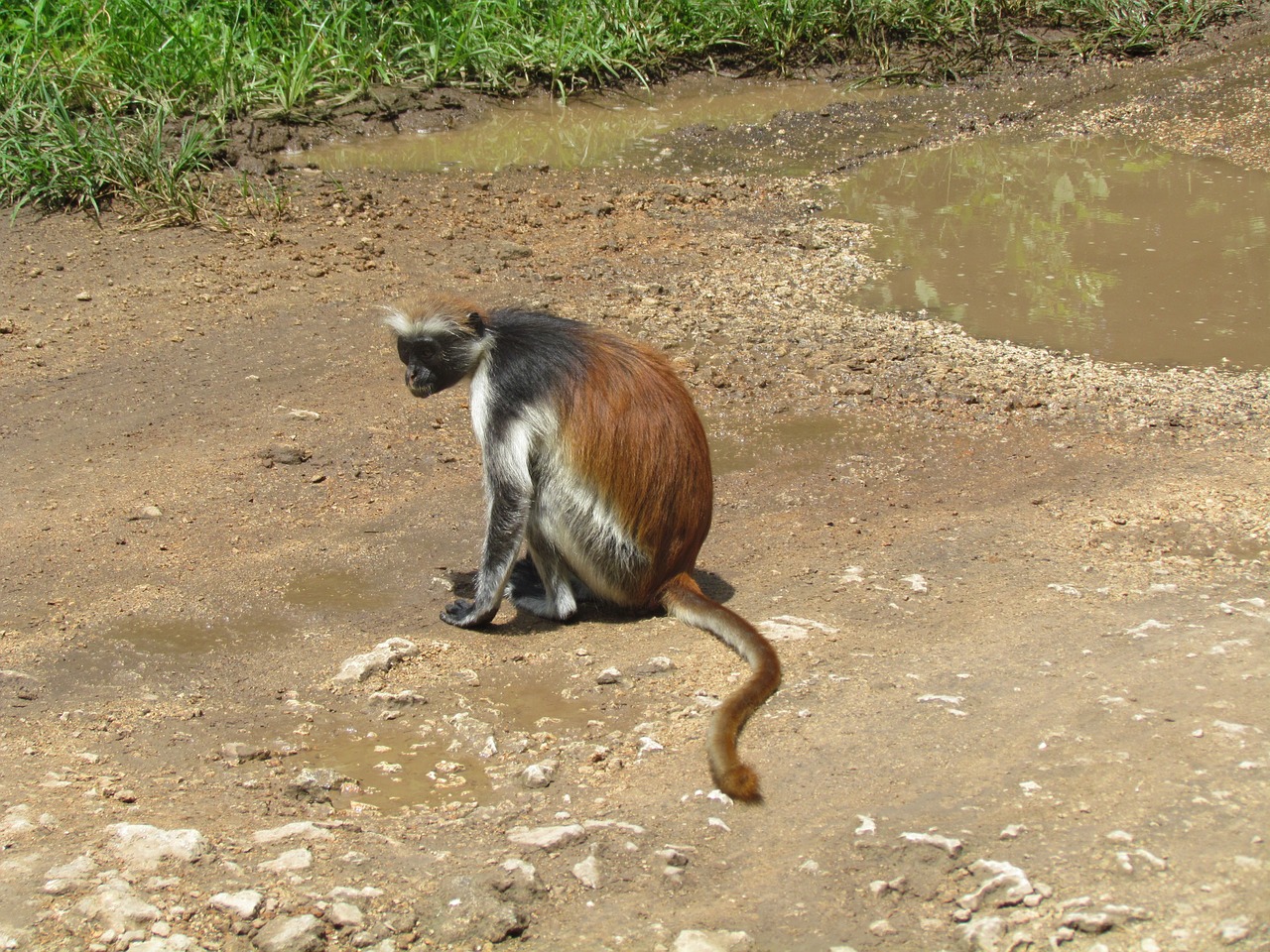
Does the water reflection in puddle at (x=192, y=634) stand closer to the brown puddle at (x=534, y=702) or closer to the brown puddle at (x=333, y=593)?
the brown puddle at (x=333, y=593)

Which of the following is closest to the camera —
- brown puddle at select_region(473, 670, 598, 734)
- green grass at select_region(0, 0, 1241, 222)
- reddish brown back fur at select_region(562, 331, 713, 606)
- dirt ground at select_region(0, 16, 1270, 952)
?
dirt ground at select_region(0, 16, 1270, 952)

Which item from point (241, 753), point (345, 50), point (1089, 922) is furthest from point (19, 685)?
point (345, 50)

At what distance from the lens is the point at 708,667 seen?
509 centimetres

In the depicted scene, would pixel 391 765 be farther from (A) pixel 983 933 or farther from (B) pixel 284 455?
(B) pixel 284 455

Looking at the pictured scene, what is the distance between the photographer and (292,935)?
3367 millimetres

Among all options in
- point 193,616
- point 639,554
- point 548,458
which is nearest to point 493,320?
point 548,458

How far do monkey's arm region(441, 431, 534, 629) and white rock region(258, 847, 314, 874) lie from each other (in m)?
1.99

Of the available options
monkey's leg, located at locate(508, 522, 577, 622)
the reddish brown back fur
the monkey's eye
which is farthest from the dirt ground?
the monkey's eye

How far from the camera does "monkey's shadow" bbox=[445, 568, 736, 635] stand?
19.2 feet

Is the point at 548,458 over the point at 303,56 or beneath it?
beneath

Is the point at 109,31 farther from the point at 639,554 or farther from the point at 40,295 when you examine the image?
the point at 639,554

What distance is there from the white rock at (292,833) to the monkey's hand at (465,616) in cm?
179

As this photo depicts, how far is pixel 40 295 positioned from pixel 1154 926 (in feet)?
27.8

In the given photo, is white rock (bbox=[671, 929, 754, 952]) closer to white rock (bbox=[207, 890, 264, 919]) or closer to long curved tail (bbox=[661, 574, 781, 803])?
long curved tail (bbox=[661, 574, 781, 803])
